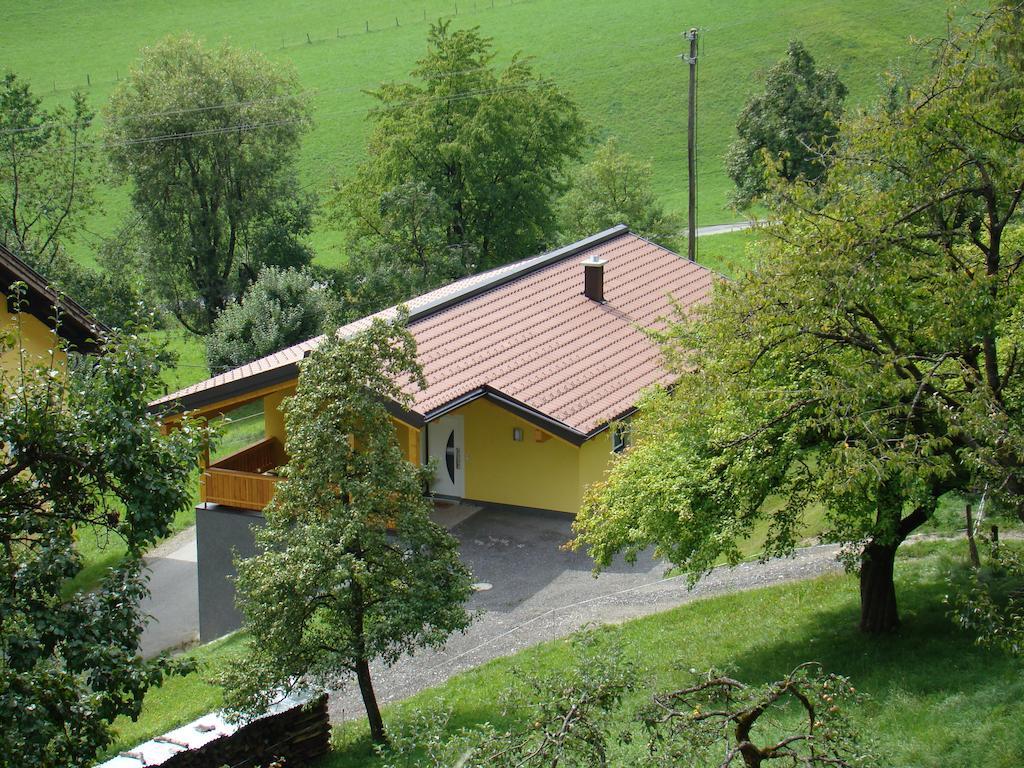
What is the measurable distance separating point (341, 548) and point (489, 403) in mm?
9870

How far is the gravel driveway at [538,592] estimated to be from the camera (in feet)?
57.2

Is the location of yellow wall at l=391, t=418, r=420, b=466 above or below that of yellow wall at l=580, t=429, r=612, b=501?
above

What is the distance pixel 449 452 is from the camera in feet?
78.8

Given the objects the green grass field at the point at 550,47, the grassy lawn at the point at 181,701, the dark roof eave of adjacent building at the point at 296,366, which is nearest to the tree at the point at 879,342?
the grassy lawn at the point at 181,701

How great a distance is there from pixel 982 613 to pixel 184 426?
7.42m

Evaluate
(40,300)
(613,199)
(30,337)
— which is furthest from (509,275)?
(613,199)

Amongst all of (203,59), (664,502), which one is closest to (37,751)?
(664,502)

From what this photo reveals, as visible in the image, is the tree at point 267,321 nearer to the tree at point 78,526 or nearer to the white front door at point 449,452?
the white front door at point 449,452

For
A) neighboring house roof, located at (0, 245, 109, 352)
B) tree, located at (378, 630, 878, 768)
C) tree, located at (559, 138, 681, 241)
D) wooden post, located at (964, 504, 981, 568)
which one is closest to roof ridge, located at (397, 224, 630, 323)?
neighboring house roof, located at (0, 245, 109, 352)

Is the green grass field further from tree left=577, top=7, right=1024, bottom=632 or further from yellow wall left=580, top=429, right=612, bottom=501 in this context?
tree left=577, top=7, right=1024, bottom=632

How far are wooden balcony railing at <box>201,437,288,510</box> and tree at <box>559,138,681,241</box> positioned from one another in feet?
71.5

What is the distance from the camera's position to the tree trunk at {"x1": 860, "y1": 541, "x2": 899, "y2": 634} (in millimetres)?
14516

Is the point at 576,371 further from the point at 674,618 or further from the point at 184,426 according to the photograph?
the point at 184,426

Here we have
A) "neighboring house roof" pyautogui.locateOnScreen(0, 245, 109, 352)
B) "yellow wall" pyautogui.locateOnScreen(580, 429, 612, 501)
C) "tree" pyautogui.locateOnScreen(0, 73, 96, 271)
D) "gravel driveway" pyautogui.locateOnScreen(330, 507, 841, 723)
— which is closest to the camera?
"gravel driveway" pyautogui.locateOnScreen(330, 507, 841, 723)
